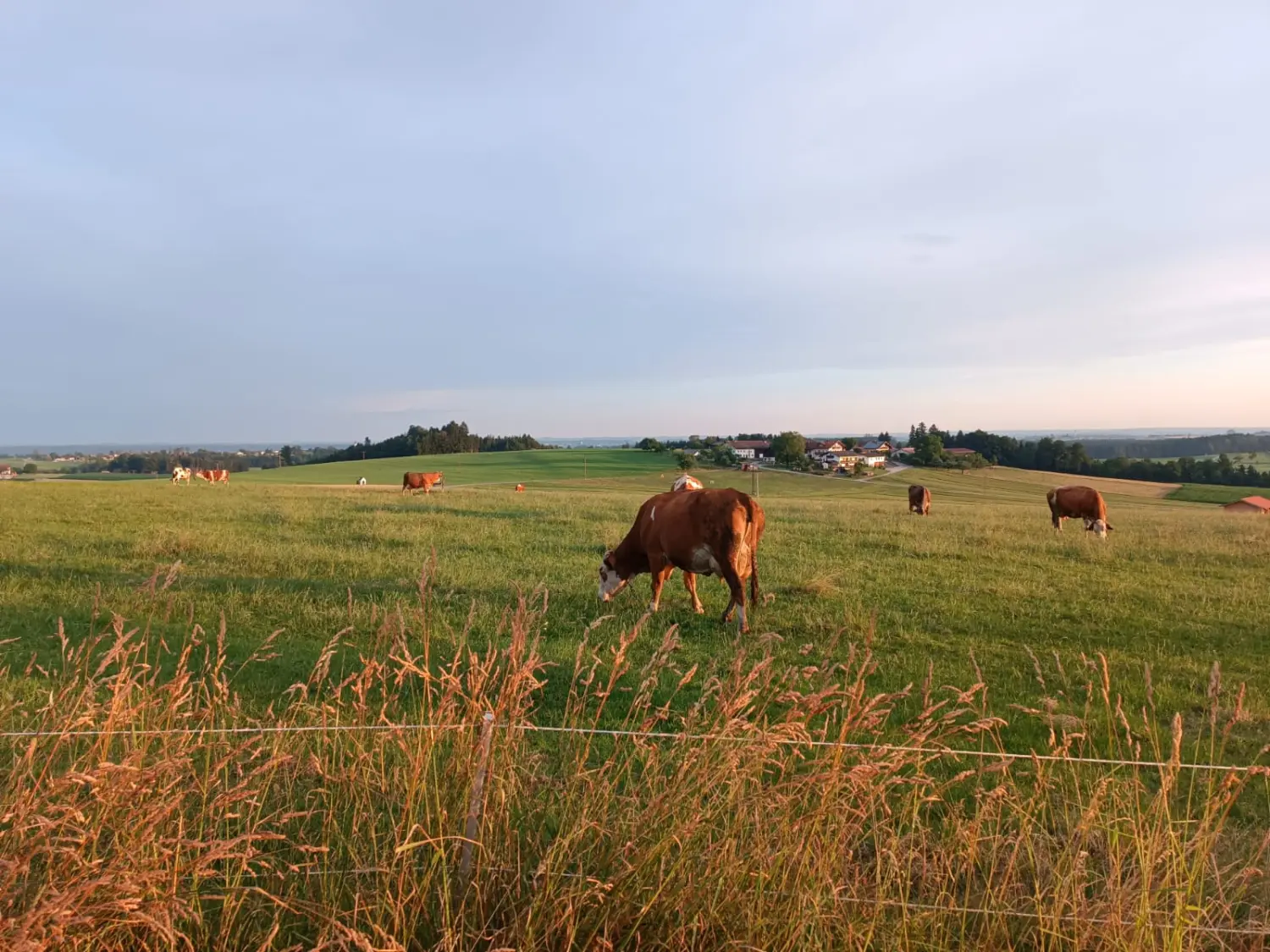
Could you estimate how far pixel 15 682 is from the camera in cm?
562

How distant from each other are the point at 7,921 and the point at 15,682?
15.7 feet

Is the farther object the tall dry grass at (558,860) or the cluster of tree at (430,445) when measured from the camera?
the cluster of tree at (430,445)

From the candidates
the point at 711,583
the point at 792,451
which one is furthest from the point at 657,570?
the point at 792,451

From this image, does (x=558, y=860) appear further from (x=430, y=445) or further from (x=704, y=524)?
(x=430, y=445)

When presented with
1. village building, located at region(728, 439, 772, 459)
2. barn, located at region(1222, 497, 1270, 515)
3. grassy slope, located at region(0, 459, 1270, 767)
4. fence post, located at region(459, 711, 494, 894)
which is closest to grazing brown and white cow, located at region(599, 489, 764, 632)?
grassy slope, located at region(0, 459, 1270, 767)

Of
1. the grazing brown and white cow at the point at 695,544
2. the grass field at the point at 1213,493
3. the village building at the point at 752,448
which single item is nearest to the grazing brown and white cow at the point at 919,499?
the village building at the point at 752,448

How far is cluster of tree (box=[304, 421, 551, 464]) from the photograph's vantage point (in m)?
92.2

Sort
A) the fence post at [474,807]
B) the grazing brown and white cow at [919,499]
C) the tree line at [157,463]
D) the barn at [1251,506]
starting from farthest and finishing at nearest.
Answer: the tree line at [157,463] < the barn at [1251,506] < the grazing brown and white cow at [919,499] < the fence post at [474,807]

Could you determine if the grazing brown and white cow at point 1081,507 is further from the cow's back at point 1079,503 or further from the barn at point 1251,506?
the barn at point 1251,506

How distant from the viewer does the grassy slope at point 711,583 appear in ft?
25.1

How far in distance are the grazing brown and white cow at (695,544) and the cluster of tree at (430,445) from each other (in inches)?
3262

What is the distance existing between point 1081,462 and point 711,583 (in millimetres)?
62649

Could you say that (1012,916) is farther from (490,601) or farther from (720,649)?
(490,601)

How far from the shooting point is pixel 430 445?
305 feet
